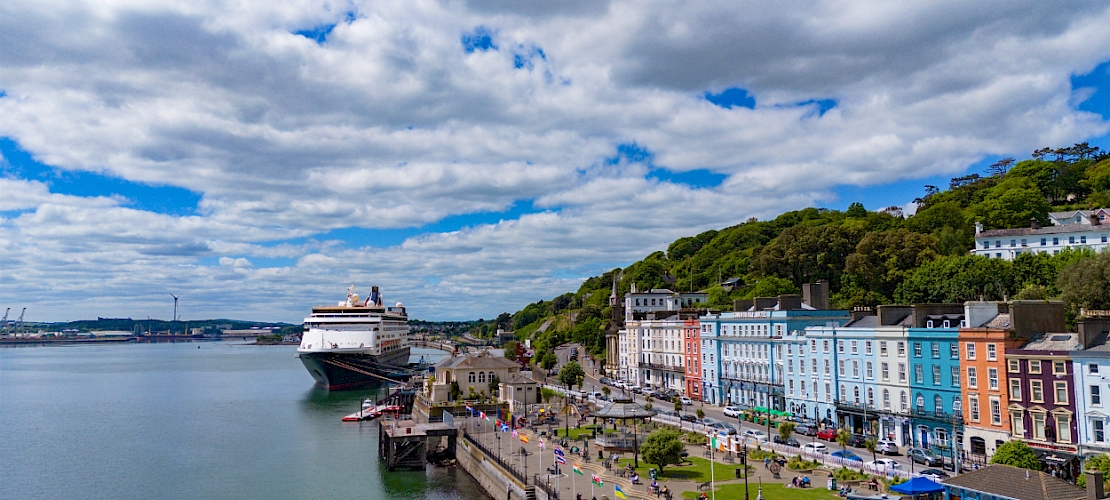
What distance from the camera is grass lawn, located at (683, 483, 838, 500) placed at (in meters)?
35.4

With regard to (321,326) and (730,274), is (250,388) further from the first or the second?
(730,274)

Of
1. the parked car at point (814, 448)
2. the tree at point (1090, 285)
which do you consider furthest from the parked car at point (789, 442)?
the tree at point (1090, 285)

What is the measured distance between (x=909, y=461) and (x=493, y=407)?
40.6 metres

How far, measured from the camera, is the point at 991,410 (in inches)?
1748

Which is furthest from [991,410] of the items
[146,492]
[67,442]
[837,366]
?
[67,442]

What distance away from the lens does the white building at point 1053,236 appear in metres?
86.5

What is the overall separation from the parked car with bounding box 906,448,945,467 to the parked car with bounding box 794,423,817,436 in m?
7.69

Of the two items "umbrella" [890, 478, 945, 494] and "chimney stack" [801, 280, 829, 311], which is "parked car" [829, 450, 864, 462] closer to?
"umbrella" [890, 478, 945, 494]

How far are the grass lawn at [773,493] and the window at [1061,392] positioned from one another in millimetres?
14578

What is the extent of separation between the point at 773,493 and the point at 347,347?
97.9 meters

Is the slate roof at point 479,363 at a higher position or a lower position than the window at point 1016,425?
higher

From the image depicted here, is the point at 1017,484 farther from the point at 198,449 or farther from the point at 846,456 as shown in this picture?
the point at 198,449

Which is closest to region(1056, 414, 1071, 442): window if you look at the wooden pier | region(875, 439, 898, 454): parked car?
region(875, 439, 898, 454): parked car

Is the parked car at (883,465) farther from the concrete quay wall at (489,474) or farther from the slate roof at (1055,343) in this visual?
the concrete quay wall at (489,474)
